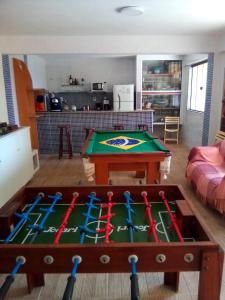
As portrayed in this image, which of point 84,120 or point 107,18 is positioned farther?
point 84,120

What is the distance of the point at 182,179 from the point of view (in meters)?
4.12

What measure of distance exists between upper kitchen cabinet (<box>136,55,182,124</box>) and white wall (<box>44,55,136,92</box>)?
27.0 inches

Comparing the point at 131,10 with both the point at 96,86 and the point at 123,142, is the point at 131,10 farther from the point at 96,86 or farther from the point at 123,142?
the point at 96,86

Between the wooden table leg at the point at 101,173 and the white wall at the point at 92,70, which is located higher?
the white wall at the point at 92,70

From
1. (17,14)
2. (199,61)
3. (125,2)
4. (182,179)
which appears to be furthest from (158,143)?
(199,61)

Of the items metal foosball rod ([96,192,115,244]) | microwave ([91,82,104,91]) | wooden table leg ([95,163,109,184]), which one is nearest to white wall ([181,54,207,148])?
microwave ([91,82,104,91])

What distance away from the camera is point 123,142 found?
11.3 feet

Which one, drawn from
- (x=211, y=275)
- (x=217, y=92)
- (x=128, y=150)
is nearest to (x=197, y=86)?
(x=217, y=92)

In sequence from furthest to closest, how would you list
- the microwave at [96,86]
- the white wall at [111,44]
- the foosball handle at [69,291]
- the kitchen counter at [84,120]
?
the microwave at [96,86], the kitchen counter at [84,120], the white wall at [111,44], the foosball handle at [69,291]

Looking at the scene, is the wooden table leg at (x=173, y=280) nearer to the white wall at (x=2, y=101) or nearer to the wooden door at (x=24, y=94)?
the white wall at (x=2, y=101)

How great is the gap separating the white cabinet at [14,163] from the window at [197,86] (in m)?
4.09

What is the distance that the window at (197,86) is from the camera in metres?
5.72

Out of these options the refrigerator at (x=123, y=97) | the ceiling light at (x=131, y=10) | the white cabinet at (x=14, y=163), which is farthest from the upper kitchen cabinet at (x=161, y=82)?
the white cabinet at (x=14, y=163)

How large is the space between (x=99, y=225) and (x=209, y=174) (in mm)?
2234
